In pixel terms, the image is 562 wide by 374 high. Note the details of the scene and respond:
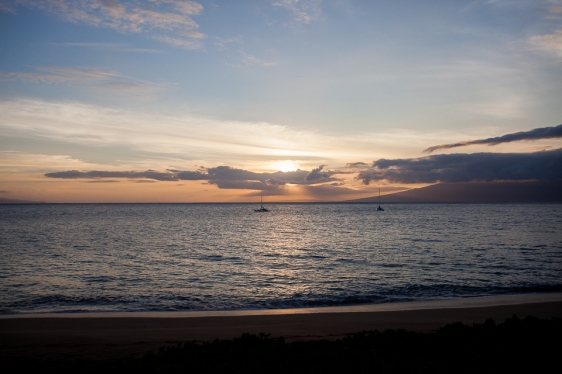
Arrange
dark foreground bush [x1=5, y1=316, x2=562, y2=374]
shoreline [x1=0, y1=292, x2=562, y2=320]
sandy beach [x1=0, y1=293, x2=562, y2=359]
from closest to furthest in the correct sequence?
1. dark foreground bush [x1=5, y1=316, x2=562, y2=374]
2. sandy beach [x1=0, y1=293, x2=562, y2=359]
3. shoreline [x1=0, y1=292, x2=562, y2=320]

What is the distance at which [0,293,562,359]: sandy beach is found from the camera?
1279 centimetres

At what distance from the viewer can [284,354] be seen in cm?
1014

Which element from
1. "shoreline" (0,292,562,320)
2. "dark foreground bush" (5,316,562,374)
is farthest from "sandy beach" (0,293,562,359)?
"dark foreground bush" (5,316,562,374)

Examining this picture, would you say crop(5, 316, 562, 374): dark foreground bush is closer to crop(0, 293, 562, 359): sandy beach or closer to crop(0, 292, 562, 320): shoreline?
crop(0, 293, 562, 359): sandy beach

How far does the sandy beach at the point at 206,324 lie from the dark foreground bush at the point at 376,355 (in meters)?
2.39

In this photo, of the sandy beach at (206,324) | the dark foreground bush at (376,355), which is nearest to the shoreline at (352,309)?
the sandy beach at (206,324)

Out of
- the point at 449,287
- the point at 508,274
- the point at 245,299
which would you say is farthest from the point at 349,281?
the point at 508,274

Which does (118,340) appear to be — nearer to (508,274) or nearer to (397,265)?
(397,265)

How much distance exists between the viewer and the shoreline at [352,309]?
18.2m

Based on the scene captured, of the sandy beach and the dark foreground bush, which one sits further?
the sandy beach

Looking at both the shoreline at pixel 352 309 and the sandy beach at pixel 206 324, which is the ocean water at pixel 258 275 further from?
the sandy beach at pixel 206 324

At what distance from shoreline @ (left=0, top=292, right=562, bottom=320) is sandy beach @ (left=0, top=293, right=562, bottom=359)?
0.05 m

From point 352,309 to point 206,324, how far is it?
7.65m

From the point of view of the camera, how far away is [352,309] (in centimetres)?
1955
